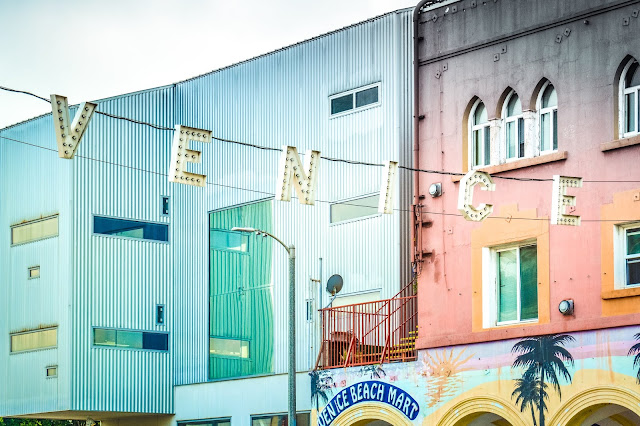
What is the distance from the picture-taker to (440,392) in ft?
94.3

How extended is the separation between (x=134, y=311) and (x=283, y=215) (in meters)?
5.83

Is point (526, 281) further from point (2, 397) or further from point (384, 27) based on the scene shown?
point (2, 397)

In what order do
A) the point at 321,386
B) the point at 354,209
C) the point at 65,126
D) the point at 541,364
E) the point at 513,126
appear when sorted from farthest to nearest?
the point at 354,209 → the point at 321,386 → the point at 513,126 → the point at 541,364 → the point at 65,126

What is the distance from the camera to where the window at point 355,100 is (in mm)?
35569

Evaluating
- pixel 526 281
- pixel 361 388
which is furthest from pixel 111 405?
pixel 526 281

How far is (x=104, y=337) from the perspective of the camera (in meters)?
38.6

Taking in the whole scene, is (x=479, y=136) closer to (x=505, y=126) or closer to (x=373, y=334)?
(x=505, y=126)

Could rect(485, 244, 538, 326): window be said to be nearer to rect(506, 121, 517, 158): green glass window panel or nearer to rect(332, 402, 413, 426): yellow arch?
rect(506, 121, 517, 158): green glass window panel

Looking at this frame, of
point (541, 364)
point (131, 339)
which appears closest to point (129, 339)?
point (131, 339)

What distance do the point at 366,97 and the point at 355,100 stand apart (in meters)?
0.46

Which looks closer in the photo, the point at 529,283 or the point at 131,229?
the point at 529,283

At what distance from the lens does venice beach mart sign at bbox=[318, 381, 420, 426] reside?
96.8 ft

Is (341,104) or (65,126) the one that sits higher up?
(341,104)

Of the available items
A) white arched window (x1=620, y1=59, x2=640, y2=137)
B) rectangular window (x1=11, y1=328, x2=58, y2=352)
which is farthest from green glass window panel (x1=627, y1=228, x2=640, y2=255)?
rectangular window (x1=11, y1=328, x2=58, y2=352)
